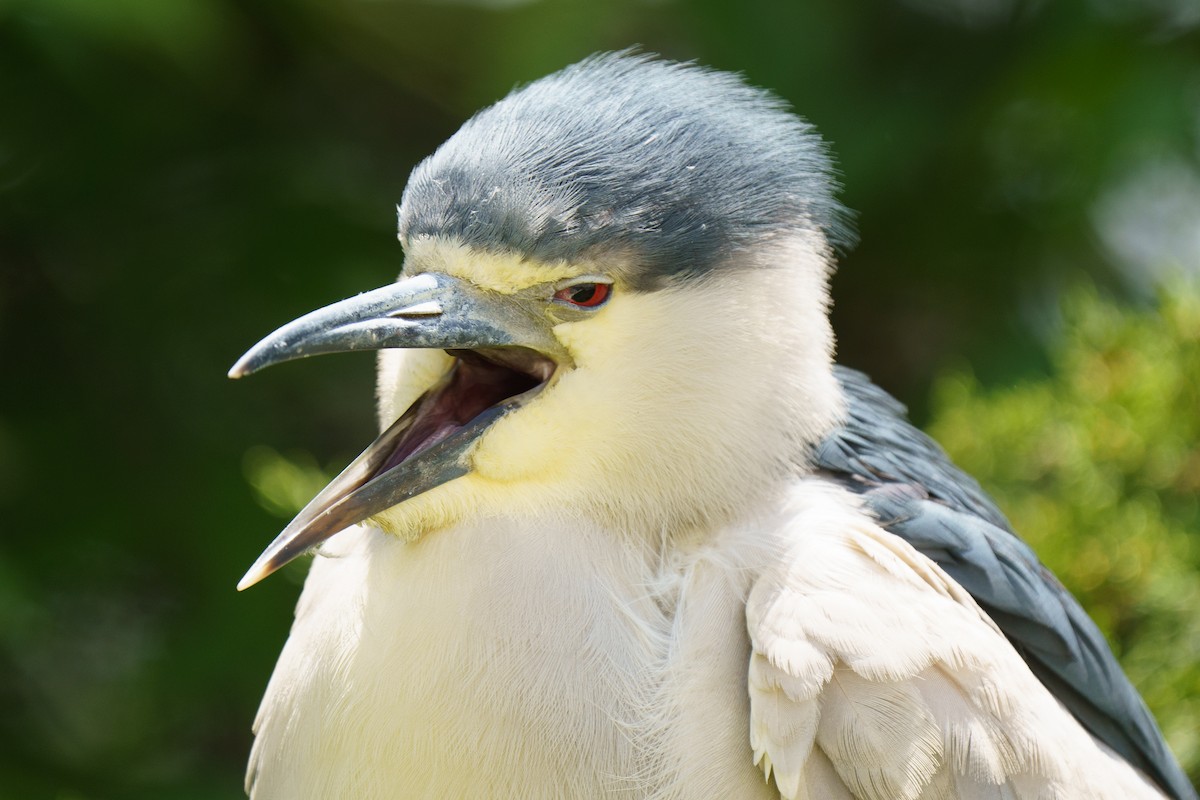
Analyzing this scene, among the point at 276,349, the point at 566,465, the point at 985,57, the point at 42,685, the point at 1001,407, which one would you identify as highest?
the point at 276,349

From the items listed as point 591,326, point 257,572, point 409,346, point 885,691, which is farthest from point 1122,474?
point 257,572

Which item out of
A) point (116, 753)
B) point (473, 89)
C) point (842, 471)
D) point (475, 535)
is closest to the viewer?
point (475, 535)

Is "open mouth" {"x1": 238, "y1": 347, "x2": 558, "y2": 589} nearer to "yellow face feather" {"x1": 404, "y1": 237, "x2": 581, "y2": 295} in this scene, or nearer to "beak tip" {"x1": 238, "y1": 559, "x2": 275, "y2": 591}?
"beak tip" {"x1": 238, "y1": 559, "x2": 275, "y2": 591}

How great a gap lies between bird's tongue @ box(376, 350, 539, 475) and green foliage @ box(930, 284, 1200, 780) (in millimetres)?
1239

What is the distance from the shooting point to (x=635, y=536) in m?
1.76

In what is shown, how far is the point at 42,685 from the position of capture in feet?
11.8

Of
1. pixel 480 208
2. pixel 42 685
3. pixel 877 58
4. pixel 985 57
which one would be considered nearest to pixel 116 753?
pixel 42 685

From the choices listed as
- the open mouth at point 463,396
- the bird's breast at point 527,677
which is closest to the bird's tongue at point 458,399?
the open mouth at point 463,396

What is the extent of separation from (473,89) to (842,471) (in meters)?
2.04

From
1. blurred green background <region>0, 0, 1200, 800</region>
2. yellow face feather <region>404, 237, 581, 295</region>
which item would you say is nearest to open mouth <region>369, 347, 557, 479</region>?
yellow face feather <region>404, 237, 581, 295</region>

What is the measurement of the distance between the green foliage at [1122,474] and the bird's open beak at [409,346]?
1.32 m

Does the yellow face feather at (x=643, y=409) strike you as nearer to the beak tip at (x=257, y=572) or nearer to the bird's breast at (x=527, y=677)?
the bird's breast at (x=527, y=677)

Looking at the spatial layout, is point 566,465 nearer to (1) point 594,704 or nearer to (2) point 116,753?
(1) point 594,704

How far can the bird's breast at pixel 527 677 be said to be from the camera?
1.60 meters
